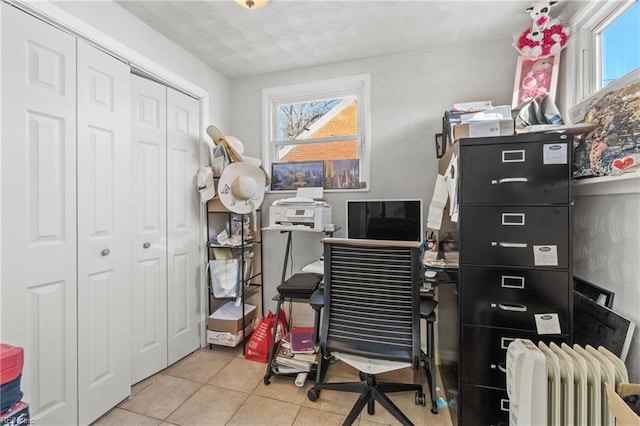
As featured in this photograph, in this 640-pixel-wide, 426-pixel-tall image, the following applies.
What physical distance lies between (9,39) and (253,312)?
7.72 feet

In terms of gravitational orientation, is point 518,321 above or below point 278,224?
below

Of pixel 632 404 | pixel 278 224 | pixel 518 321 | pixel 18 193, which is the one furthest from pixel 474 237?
pixel 18 193

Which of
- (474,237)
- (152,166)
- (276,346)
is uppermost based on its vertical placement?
(152,166)

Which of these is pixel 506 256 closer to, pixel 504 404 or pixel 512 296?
pixel 512 296

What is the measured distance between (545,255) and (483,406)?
833mm

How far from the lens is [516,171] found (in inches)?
52.8

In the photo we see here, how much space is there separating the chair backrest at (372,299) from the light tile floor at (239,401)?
0.55 m

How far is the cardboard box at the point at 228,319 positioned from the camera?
234 centimetres

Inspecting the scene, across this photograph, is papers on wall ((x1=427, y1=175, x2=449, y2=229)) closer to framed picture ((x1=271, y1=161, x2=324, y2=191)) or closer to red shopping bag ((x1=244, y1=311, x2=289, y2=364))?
framed picture ((x1=271, y1=161, x2=324, y2=191))

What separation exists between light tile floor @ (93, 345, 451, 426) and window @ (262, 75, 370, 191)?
1.58 metres

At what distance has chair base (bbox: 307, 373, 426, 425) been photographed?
1483mm

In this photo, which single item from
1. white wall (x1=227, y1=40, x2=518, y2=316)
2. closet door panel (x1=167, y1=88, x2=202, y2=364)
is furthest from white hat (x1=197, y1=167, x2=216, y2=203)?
white wall (x1=227, y1=40, x2=518, y2=316)

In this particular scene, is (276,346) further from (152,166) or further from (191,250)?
(152,166)

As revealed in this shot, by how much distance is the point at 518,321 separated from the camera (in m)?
1.36
